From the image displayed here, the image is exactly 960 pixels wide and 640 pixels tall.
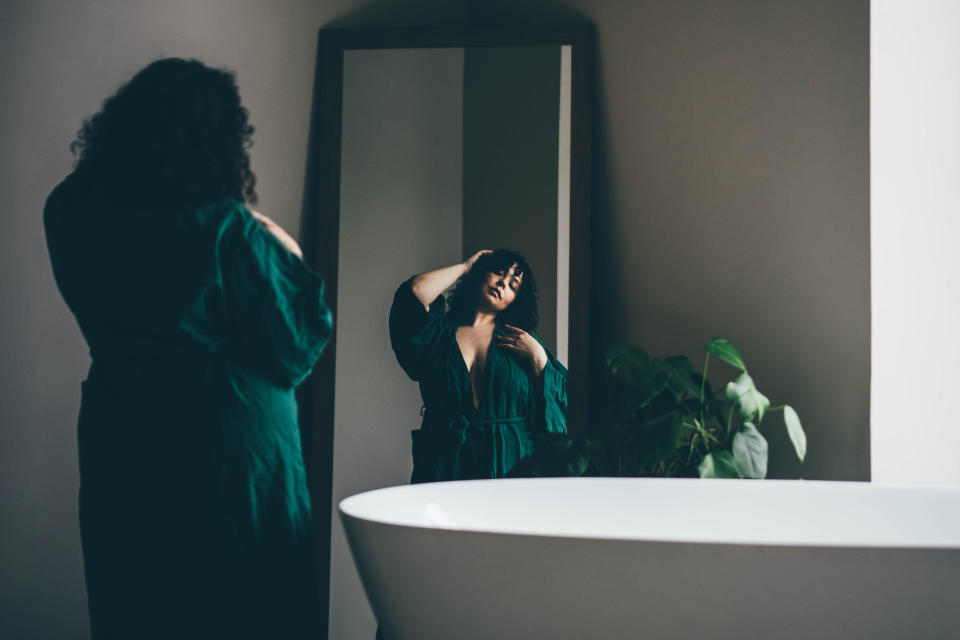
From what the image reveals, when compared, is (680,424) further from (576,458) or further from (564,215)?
(564,215)

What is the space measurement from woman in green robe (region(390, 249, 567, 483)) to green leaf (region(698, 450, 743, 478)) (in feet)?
1.39

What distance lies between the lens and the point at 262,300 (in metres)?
1.06

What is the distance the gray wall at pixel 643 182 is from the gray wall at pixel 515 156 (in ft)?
0.44

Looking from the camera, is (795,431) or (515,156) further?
(515,156)

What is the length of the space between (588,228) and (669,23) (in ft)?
1.69

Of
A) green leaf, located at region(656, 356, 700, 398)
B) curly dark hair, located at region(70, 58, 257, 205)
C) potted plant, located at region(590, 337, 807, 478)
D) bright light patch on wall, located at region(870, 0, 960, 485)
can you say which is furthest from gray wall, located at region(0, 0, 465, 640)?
→ bright light patch on wall, located at region(870, 0, 960, 485)

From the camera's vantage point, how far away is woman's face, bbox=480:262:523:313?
192 centimetres

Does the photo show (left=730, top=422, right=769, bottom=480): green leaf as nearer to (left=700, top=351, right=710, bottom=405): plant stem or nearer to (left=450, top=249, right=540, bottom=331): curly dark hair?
(left=700, top=351, right=710, bottom=405): plant stem

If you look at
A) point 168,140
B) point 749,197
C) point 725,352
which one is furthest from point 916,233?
point 168,140

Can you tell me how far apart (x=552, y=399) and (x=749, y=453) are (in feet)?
1.58

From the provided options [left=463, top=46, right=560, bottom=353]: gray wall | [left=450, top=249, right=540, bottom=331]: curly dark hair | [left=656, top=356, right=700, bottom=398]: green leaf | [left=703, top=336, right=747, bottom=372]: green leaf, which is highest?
[left=463, top=46, right=560, bottom=353]: gray wall

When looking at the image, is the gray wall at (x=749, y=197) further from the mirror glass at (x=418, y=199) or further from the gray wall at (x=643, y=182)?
the mirror glass at (x=418, y=199)

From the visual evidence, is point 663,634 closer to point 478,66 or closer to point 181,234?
point 181,234

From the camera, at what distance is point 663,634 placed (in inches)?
35.0
